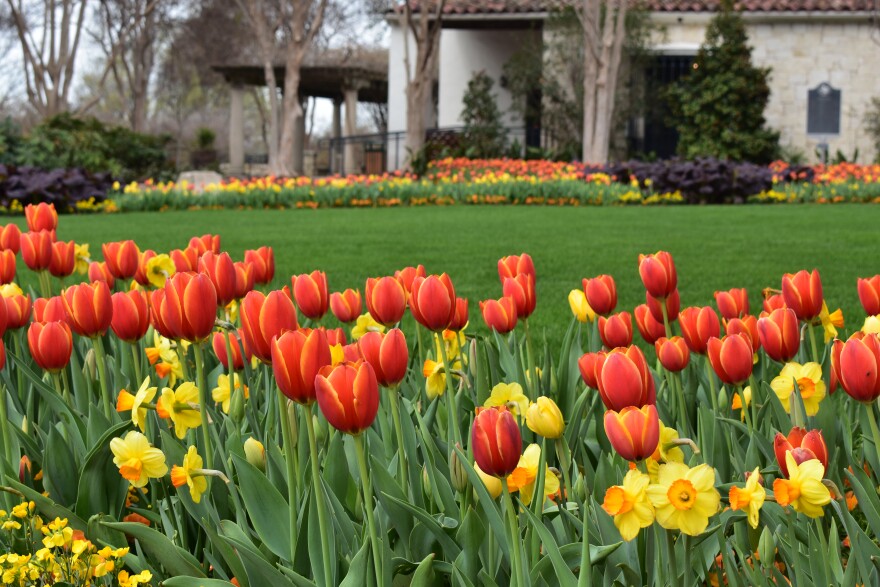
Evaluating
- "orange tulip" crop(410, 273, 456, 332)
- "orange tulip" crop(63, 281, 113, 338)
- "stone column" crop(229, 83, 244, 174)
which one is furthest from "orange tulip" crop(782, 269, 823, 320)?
"stone column" crop(229, 83, 244, 174)

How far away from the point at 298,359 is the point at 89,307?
872 mm

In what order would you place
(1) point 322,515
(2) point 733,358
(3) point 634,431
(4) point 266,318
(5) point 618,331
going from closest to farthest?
(3) point 634,431, (1) point 322,515, (4) point 266,318, (2) point 733,358, (5) point 618,331

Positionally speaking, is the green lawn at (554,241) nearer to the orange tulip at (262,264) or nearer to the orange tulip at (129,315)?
the orange tulip at (262,264)

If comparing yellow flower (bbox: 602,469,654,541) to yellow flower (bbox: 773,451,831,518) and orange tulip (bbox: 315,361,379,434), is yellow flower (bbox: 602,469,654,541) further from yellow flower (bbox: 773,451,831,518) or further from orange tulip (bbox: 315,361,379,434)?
orange tulip (bbox: 315,361,379,434)

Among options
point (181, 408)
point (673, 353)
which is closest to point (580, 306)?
point (673, 353)

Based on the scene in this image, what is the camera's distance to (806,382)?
6.61 ft

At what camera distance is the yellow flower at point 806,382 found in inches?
78.7

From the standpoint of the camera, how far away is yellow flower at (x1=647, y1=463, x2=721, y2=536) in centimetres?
126

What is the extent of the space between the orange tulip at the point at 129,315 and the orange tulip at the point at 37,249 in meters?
0.99

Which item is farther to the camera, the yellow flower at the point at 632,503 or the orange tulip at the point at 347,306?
the orange tulip at the point at 347,306

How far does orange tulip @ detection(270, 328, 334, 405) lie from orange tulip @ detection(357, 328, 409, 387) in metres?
0.17

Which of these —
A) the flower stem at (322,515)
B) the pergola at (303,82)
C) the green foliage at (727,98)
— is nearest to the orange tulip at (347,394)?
the flower stem at (322,515)

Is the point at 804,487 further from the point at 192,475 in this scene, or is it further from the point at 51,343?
the point at 51,343

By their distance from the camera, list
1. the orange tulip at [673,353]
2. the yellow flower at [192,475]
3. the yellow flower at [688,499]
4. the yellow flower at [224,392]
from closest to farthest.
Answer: the yellow flower at [688,499] < the yellow flower at [192,475] < the orange tulip at [673,353] < the yellow flower at [224,392]
